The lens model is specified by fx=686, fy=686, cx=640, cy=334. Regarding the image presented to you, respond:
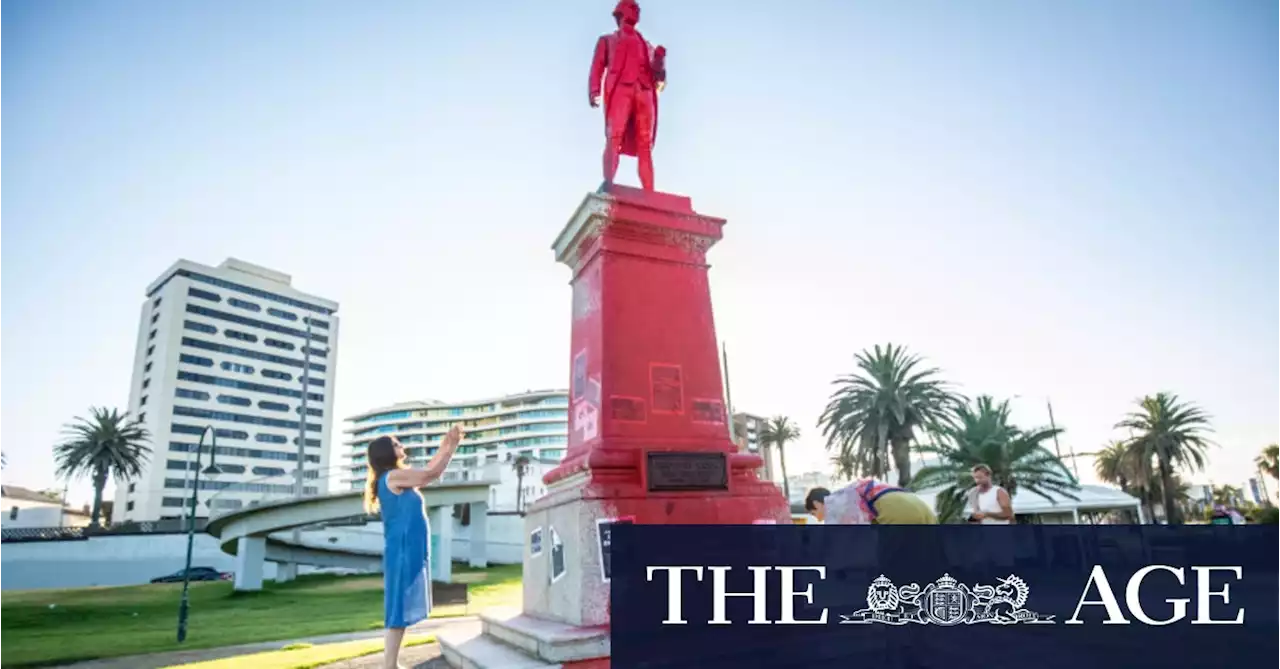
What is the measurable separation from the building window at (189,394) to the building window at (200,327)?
7174 mm

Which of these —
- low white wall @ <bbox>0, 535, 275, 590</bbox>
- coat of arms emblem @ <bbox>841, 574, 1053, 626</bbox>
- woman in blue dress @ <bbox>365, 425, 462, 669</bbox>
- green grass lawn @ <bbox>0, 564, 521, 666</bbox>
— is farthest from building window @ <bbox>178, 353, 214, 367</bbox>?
coat of arms emblem @ <bbox>841, 574, 1053, 626</bbox>

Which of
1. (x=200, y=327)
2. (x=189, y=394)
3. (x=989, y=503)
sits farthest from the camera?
(x=200, y=327)

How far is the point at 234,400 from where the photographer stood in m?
83.9

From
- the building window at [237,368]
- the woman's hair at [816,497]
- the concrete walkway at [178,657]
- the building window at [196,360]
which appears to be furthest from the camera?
the building window at [237,368]

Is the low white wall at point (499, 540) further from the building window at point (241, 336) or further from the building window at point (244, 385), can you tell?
the building window at point (241, 336)

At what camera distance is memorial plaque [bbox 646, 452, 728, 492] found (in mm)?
6289

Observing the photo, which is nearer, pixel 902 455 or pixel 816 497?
pixel 816 497

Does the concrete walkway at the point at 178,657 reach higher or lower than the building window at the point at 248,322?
lower

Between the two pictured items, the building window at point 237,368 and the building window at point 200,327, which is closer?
the building window at point 200,327

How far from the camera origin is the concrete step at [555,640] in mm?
4918

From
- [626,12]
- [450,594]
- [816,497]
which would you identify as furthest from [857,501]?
[450,594]

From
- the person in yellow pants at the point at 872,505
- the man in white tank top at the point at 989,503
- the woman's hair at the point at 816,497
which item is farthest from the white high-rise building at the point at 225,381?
the person in yellow pants at the point at 872,505

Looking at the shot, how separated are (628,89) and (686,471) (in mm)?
4506

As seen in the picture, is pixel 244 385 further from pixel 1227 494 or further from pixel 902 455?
pixel 1227 494
